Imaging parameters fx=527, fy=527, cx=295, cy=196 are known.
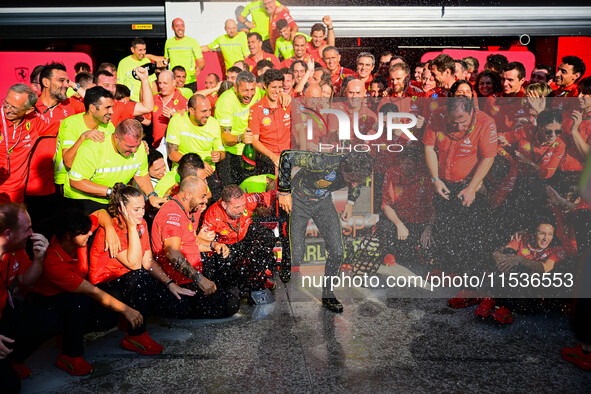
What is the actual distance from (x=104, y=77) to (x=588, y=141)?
16.3 feet

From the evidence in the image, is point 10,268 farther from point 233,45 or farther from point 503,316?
point 233,45

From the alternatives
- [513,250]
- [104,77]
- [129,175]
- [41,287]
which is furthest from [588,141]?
[104,77]

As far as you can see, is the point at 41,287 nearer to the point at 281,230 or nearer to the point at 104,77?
the point at 281,230

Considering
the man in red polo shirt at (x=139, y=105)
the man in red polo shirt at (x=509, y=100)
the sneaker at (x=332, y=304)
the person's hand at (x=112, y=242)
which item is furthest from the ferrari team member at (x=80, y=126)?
the man in red polo shirt at (x=509, y=100)

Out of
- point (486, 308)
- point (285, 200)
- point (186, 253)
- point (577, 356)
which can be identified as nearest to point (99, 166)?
point (186, 253)

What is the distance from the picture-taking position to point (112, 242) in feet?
12.5

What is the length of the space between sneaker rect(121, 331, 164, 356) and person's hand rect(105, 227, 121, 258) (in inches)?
23.9

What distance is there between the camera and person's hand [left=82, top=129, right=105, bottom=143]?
14.5 feet

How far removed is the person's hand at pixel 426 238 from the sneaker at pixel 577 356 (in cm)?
174

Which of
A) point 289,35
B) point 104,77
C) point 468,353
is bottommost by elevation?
point 468,353

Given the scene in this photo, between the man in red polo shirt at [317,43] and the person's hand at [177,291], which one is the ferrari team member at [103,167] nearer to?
the person's hand at [177,291]

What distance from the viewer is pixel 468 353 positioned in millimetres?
3689

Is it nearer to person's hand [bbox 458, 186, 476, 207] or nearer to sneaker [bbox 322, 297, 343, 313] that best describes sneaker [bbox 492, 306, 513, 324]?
person's hand [bbox 458, 186, 476, 207]

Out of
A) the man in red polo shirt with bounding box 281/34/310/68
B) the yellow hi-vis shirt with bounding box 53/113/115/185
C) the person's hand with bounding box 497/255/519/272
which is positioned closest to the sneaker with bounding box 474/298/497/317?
the person's hand with bounding box 497/255/519/272
